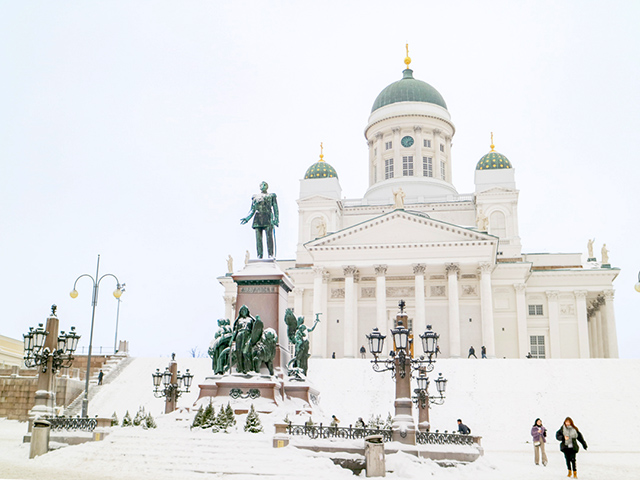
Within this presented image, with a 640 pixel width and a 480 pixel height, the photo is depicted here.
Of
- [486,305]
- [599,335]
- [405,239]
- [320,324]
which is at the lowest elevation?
[599,335]

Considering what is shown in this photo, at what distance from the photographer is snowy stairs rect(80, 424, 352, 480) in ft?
45.8

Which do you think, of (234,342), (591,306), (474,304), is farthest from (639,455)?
(591,306)

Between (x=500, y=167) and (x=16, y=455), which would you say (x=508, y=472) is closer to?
(x=16, y=455)

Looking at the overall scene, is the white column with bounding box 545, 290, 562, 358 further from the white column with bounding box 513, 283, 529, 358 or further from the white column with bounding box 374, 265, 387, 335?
the white column with bounding box 374, 265, 387, 335

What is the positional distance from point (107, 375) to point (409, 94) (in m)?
43.0

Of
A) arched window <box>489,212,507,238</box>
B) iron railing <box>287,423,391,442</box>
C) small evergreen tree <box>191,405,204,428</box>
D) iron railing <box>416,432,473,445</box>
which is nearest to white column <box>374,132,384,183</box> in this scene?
arched window <box>489,212,507,238</box>

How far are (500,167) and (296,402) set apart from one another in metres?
49.5

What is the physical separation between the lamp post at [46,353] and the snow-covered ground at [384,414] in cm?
126

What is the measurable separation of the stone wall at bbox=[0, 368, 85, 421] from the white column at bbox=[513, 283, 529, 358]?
106ft

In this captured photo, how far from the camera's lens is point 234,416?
1703cm

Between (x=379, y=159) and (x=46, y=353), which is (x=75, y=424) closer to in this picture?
(x=46, y=353)

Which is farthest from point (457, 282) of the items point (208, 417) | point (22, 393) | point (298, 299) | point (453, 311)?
point (208, 417)

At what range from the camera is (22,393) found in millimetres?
36281

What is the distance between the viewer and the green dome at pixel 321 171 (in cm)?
6756
